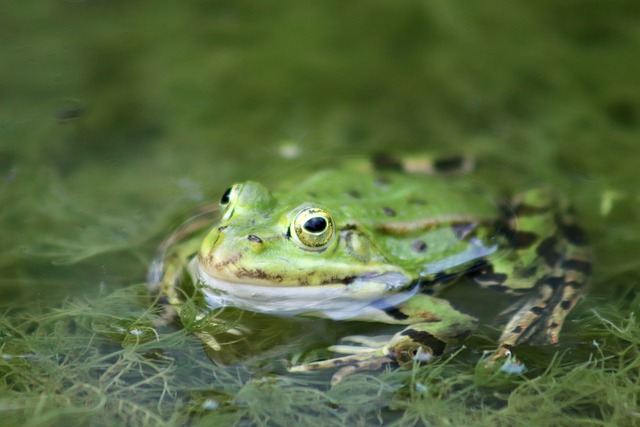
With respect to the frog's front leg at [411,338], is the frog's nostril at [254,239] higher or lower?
higher

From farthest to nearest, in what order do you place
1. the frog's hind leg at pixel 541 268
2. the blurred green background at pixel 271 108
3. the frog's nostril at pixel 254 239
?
the blurred green background at pixel 271 108 < the frog's hind leg at pixel 541 268 < the frog's nostril at pixel 254 239

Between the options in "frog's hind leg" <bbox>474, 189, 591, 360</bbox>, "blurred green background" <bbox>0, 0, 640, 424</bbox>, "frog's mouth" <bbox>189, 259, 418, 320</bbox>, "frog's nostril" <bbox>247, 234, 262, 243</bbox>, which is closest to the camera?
"frog's nostril" <bbox>247, 234, 262, 243</bbox>

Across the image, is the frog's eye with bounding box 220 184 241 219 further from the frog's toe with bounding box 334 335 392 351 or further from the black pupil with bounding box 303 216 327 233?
the frog's toe with bounding box 334 335 392 351

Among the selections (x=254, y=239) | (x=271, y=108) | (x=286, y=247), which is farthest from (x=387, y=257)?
(x=271, y=108)

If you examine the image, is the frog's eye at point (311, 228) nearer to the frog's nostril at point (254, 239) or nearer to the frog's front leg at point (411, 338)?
the frog's nostril at point (254, 239)

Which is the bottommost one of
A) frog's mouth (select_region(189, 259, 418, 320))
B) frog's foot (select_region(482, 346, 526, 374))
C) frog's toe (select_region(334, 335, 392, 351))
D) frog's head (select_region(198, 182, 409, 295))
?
frog's toe (select_region(334, 335, 392, 351))

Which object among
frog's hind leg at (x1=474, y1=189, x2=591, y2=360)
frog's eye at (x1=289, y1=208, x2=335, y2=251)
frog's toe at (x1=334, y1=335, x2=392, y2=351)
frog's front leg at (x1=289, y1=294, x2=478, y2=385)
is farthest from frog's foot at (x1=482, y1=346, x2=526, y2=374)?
frog's eye at (x1=289, y1=208, x2=335, y2=251)

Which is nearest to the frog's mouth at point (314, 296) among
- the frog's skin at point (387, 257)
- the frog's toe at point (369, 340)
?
the frog's skin at point (387, 257)
